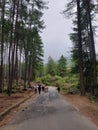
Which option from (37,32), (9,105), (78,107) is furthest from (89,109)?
(37,32)

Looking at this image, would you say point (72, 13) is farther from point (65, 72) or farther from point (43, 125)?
point (65, 72)

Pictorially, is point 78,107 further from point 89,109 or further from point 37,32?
point 37,32

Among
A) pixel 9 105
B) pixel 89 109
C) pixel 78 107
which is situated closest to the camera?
pixel 89 109

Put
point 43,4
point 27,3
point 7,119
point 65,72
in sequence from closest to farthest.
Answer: point 7,119 < point 27,3 < point 43,4 < point 65,72

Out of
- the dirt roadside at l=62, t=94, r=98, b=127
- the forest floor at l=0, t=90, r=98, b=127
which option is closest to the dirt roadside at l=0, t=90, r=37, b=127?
the forest floor at l=0, t=90, r=98, b=127

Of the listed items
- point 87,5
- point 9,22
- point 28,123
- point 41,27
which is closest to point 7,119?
point 28,123

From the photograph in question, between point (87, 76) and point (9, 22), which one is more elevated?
point (9, 22)

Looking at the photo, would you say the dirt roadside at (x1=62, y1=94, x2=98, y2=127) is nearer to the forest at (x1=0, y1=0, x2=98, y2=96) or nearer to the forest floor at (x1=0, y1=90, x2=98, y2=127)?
the forest floor at (x1=0, y1=90, x2=98, y2=127)

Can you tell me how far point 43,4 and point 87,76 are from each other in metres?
14.2

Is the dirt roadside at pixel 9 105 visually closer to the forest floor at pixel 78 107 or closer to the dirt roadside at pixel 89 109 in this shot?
the forest floor at pixel 78 107

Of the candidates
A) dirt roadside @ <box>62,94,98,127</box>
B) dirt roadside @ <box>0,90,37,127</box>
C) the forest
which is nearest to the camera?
dirt roadside @ <box>0,90,37,127</box>

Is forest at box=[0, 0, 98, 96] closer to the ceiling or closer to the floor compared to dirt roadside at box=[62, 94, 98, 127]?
closer to the ceiling

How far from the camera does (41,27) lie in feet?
182

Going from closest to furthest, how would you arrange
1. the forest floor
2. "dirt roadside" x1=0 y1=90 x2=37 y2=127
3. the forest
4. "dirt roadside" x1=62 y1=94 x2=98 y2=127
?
"dirt roadside" x1=0 y1=90 x2=37 y2=127 → the forest floor → "dirt roadside" x1=62 y1=94 x2=98 y2=127 → the forest
